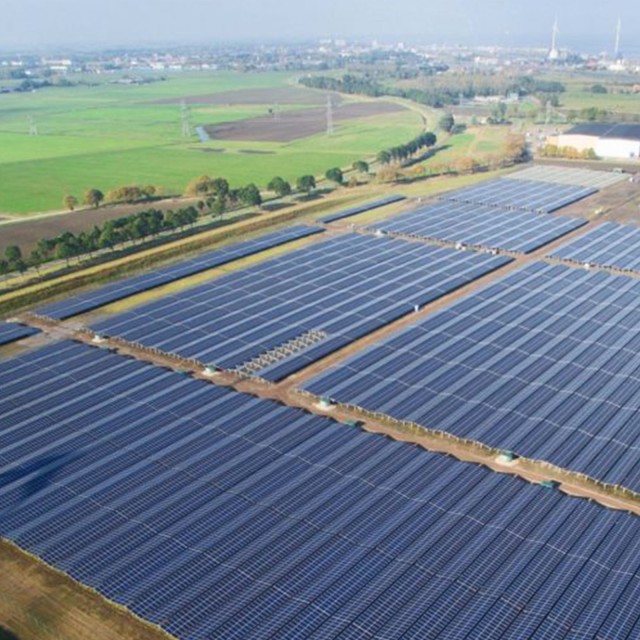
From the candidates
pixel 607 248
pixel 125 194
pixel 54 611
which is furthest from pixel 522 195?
pixel 54 611

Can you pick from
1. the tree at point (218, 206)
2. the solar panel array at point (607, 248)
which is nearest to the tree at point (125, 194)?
the tree at point (218, 206)

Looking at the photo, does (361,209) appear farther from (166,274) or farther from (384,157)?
(384,157)

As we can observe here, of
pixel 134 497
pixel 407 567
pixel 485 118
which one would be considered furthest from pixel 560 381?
pixel 485 118

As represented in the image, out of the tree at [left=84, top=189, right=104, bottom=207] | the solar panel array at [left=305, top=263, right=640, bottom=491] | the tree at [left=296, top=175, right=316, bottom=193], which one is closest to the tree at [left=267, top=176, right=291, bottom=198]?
the tree at [left=296, top=175, right=316, bottom=193]

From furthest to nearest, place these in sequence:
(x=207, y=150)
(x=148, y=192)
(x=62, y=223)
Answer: (x=207, y=150) → (x=148, y=192) → (x=62, y=223)

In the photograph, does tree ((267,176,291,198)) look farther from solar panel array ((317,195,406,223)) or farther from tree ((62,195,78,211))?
tree ((62,195,78,211))

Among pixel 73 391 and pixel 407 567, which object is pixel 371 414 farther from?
pixel 73 391

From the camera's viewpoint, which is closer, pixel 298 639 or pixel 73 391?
pixel 298 639
